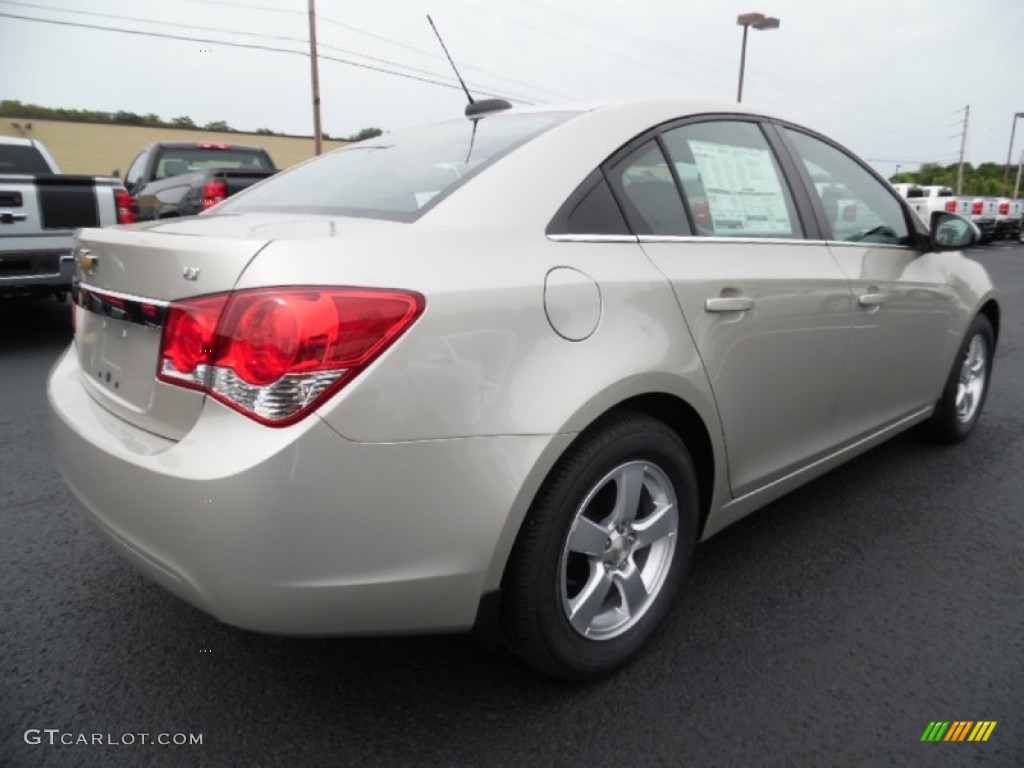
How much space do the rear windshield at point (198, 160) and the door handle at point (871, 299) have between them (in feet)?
27.3

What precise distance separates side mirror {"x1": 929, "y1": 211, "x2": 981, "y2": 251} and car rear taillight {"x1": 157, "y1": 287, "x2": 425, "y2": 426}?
2743 mm

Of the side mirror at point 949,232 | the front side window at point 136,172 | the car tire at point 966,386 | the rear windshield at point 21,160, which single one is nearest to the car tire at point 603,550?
the side mirror at point 949,232

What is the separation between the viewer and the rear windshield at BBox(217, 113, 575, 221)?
1885 millimetres

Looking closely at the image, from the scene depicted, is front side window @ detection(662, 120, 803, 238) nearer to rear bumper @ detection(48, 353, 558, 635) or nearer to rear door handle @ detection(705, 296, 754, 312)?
rear door handle @ detection(705, 296, 754, 312)

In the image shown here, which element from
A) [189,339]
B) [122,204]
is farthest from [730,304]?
[122,204]

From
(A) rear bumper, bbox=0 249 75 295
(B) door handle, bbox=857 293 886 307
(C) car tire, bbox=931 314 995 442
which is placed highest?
(B) door handle, bbox=857 293 886 307

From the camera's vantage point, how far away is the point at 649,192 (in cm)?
208

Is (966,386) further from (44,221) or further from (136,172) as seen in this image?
(136,172)

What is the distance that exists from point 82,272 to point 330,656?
4.11 feet

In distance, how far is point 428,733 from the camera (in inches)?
68.6

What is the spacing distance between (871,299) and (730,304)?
949mm

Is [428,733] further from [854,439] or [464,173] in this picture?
[854,439]

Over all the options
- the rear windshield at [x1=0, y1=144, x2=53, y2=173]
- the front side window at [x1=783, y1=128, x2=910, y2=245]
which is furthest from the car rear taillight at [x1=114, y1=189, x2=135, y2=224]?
the front side window at [x1=783, y1=128, x2=910, y2=245]

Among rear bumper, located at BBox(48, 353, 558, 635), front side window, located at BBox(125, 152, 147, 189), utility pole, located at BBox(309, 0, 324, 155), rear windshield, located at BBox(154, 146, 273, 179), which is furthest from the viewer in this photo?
utility pole, located at BBox(309, 0, 324, 155)
